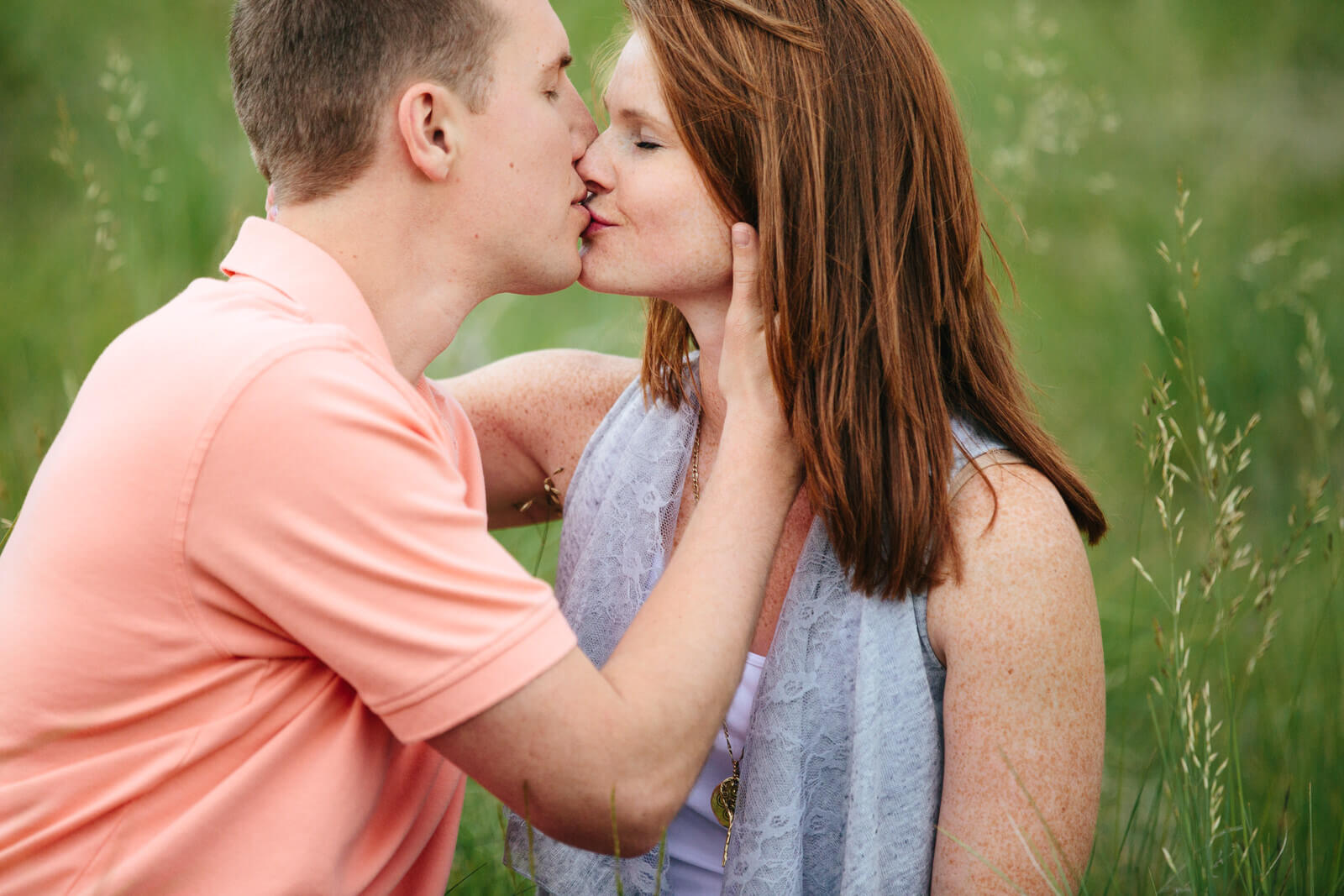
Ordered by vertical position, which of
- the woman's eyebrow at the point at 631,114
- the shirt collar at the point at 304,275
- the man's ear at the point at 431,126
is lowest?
the shirt collar at the point at 304,275

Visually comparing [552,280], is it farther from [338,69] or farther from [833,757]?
[833,757]

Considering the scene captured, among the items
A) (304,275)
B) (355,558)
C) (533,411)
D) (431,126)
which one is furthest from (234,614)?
(533,411)

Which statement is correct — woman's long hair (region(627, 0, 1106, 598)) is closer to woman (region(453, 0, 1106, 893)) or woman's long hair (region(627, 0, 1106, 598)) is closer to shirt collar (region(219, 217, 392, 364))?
woman (region(453, 0, 1106, 893))

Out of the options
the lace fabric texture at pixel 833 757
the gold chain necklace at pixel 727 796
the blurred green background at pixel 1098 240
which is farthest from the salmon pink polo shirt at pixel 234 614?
the blurred green background at pixel 1098 240

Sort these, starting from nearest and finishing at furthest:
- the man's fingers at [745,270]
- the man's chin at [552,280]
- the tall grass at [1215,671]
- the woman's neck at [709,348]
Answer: the tall grass at [1215,671]
the man's fingers at [745,270]
the man's chin at [552,280]
the woman's neck at [709,348]

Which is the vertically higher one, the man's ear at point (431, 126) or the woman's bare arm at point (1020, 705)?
the man's ear at point (431, 126)

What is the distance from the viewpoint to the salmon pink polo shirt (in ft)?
5.19

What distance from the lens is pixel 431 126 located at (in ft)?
7.03

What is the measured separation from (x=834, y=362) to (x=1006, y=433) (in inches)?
15.7

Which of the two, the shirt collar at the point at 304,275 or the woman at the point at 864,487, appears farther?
the woman at the point at 864,487

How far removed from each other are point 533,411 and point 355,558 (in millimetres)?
1351

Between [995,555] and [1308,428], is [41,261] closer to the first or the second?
[995,555]

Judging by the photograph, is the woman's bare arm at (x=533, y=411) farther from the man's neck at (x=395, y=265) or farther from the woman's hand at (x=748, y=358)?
the woman's hand at (x=748, y=358)

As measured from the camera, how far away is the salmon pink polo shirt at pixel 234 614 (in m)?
1.58
